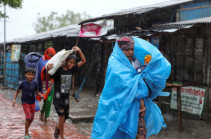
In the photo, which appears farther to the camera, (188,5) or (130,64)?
(188,5)

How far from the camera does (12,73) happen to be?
55.3 ft

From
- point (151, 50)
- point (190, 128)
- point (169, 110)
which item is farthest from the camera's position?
point (169, 110)

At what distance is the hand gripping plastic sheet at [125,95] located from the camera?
11.1 ft

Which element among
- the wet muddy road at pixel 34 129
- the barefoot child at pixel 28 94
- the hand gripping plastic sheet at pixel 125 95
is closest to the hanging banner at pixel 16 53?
the wet muddy road at pixel 34 129

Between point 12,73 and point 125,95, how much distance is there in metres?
14.7

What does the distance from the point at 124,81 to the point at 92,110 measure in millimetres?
5490

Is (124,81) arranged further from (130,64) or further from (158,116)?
(158,116)

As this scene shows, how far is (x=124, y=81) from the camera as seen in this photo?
341 centimetres

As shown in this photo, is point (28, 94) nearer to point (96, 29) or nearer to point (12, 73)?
point (96, 29)

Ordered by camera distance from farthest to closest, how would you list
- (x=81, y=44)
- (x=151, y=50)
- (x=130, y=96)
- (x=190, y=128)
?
(x=81, y=44) → (x=190, y=128) → (x=151, y=50) → (x=130, y=96)

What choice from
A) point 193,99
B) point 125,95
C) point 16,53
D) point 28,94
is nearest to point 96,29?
point 193,99

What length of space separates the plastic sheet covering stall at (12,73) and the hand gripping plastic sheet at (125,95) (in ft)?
44.8

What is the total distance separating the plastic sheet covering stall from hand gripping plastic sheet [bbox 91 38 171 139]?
13644 millimetres

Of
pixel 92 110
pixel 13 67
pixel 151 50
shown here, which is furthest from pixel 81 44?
pixel 151 50
